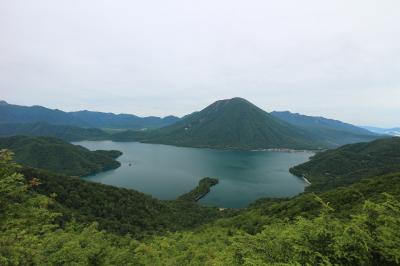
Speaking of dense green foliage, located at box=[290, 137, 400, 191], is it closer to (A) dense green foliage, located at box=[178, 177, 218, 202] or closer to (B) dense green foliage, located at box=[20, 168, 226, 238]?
(A) dense green foliage, located at box=[178, 177, 218, 202]

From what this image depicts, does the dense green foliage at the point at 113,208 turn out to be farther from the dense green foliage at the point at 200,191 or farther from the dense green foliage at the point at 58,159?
the dense green foliage at the point at 58,159

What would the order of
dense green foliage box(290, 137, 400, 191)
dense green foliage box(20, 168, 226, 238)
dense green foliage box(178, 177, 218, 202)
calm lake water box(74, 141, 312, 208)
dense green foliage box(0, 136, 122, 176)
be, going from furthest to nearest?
dense green foliage box(0, 136, 122, 176) → dense green foliage box(290, 137, 400, 191) → calm lake water box(74, 141, 312, 208) → dense green foliage box(178, 177, 218, 202) → dense green foliage box(20, 168, 226, 238)

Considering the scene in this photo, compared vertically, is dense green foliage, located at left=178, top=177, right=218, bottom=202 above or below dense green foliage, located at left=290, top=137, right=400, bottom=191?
below

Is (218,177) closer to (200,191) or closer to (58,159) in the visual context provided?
(200,191)

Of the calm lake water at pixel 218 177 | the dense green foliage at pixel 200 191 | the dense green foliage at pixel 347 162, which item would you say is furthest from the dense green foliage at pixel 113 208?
the dense green foliage at pixel 347 162

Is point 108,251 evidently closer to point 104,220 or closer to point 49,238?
point 49,238

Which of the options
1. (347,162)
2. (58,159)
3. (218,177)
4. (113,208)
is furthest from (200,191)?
(58,159)

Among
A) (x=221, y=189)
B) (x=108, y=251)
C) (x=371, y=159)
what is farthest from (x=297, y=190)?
(x=108, y=251)

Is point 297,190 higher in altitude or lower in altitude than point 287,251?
lower

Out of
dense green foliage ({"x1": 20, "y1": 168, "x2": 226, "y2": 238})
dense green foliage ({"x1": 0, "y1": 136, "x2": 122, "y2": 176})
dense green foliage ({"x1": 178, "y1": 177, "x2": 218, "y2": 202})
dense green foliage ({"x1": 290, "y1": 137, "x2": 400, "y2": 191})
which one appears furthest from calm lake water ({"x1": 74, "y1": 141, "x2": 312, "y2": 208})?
dense green foliage ({"x1": 20, "y1": 168, "x2": 226, "y2": 238})
